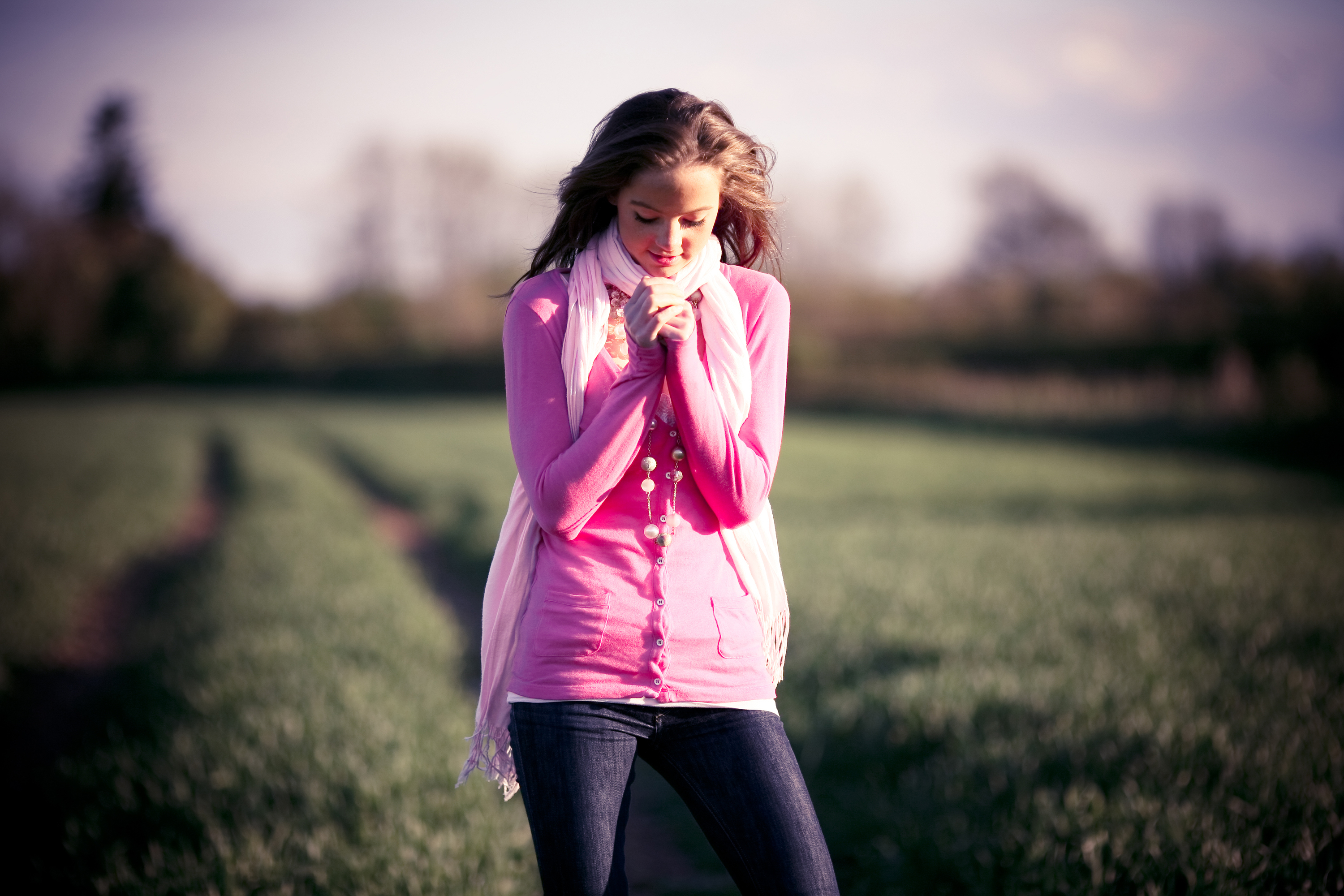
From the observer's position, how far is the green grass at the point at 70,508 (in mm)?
7828

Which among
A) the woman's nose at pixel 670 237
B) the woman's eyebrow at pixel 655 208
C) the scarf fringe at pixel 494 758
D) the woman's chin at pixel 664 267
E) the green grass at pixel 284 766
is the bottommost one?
the green grass at pixel 284 766

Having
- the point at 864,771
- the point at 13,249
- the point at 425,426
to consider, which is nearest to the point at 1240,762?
the point at 864,771

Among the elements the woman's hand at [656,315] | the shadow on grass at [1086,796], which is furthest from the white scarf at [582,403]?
the shadow on grass at [1086,796]

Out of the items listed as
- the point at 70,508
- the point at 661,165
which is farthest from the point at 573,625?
the point at 70,508

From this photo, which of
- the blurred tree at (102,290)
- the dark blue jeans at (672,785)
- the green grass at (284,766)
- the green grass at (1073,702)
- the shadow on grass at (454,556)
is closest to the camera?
the dark blue jeans at (672,785)

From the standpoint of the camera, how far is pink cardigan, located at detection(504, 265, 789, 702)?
1.74 metres

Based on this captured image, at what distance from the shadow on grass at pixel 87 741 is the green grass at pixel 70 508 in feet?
0.92

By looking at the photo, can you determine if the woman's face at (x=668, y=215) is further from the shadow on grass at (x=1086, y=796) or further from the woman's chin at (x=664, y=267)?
the shadow on grass at (x=1086, y=796)

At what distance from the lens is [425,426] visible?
93.2 ft

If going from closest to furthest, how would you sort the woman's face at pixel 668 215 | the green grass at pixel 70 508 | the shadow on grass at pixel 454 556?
the woman's face at pixel 668 215 → the shadow on grass at pixel 454 556 → the green grass at pixel 70 508

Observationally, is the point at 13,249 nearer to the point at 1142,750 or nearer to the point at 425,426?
the point at 425,426

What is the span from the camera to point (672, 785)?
5.69 feet

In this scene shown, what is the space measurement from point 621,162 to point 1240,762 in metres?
3.69

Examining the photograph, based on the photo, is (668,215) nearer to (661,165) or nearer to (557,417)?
(661,165)
